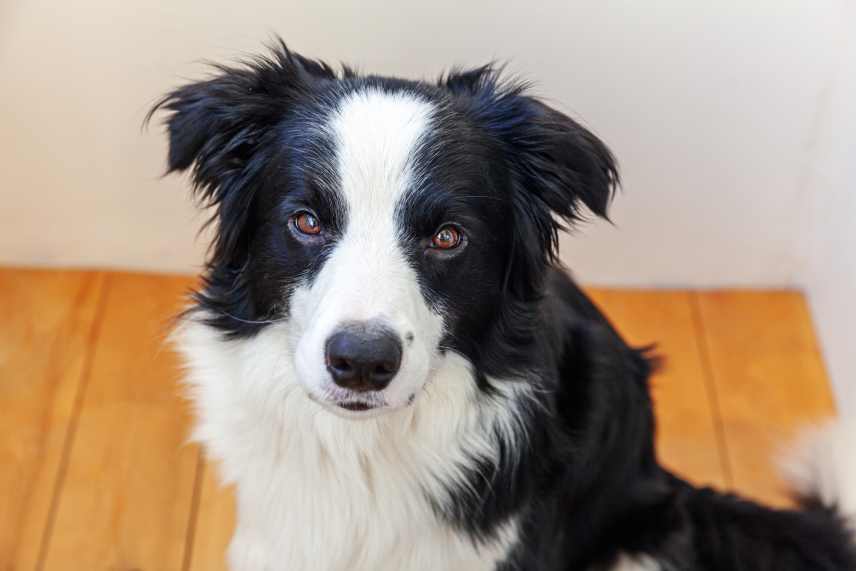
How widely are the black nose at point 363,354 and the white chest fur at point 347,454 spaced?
243 mm

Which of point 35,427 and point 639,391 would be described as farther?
point 35,427

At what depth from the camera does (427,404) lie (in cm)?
181

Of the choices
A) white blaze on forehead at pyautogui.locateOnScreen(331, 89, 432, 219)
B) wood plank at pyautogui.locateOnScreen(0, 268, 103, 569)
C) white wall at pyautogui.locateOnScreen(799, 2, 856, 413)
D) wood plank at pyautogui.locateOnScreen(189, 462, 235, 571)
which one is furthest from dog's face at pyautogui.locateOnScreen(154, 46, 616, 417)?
white wall at pyautogui.locateOnScreen(799, 2, 856, 413)

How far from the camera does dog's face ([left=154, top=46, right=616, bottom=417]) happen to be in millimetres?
1586

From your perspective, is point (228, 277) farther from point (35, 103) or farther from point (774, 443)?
point (774, 443)

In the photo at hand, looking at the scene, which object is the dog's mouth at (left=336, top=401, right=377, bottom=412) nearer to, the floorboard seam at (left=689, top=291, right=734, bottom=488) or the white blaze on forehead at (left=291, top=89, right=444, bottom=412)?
the white blaze on forehead at (left=291, top=89, right=444, bottom=412)

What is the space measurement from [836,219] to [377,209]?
1.59m

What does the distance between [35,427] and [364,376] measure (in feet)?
4.34

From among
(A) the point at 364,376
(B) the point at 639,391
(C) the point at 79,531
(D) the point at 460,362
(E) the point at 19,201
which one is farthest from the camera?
(E) the point at 19,201

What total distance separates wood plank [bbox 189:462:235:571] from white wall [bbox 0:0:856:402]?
27.1 inches

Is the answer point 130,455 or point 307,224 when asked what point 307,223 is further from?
point 130,455

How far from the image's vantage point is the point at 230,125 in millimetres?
1713

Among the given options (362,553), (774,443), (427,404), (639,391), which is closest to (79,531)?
(362,553)

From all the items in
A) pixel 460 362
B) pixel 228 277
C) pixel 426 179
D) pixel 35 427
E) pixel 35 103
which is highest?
pixel 35 103
